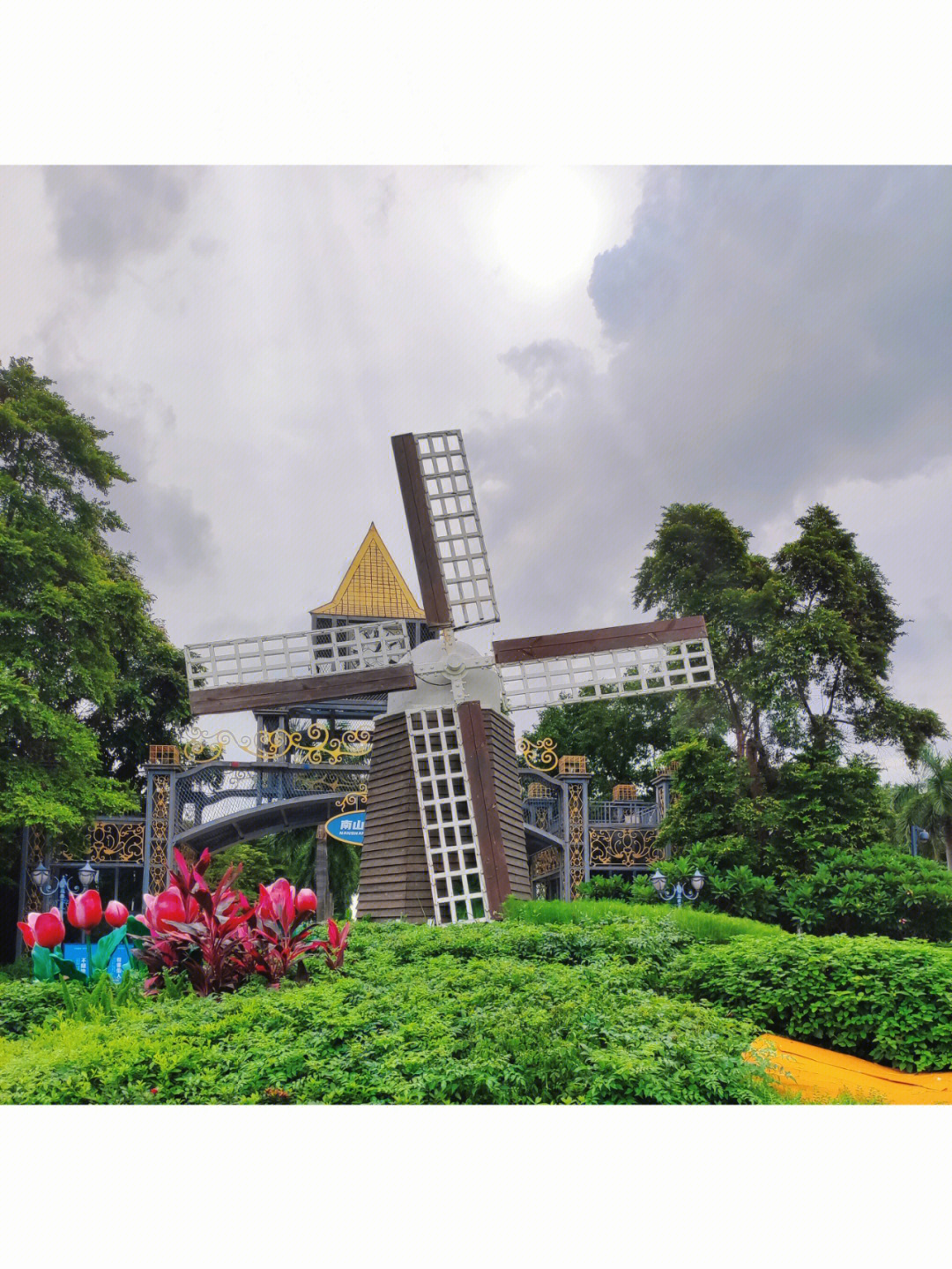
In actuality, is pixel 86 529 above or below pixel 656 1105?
above

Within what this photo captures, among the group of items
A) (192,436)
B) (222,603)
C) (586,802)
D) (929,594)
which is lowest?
(586,802)

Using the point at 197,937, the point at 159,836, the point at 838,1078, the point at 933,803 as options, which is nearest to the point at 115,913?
the point at 197,937

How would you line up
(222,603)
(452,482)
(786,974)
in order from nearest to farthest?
(786,974), (452,482), (222,603)

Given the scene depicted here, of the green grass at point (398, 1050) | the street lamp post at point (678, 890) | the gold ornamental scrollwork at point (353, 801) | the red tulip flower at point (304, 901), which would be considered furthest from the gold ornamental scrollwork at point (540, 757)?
the green grass at point (398, 1050)

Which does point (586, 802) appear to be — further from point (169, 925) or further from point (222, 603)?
point (169, 925)

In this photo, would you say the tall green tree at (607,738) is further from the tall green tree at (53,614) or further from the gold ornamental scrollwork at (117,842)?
the tall green tree at (53,614)

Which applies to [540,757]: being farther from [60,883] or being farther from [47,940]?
[47,940]

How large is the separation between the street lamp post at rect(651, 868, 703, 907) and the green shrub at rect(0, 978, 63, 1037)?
208 inches

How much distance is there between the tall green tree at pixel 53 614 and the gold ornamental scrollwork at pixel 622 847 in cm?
534

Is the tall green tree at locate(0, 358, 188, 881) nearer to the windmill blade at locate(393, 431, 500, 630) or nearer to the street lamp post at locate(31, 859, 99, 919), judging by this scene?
the street lamp post at locate(31, 859, 99, 919)

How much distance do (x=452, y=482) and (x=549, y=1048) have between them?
5576 mm

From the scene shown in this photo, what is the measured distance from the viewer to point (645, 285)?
11070mm

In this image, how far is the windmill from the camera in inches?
290

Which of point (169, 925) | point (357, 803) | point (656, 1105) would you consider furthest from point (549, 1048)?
point (357, 803)
